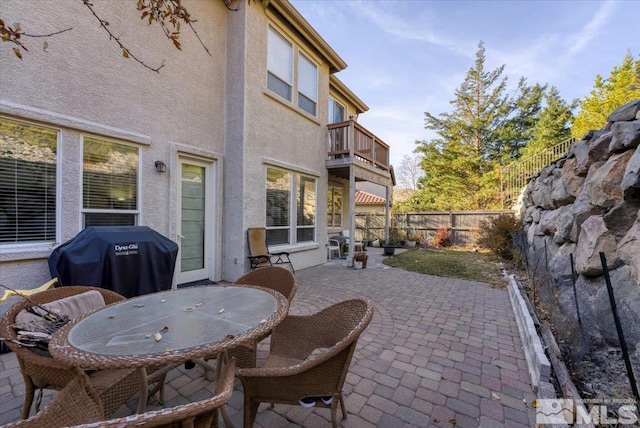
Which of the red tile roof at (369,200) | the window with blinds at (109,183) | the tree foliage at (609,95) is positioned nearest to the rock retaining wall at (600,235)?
the window with blinds at (109,183)

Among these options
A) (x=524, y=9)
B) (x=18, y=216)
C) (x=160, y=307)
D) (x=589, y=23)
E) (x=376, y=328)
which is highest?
(x=524, y=9)

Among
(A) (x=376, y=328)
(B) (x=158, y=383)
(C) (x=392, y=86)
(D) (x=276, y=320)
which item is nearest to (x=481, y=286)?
(A) (x=376, y=328)

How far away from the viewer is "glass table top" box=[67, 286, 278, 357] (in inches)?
60.8

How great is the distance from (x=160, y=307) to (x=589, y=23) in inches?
455

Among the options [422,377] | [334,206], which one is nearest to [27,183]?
[422,377]

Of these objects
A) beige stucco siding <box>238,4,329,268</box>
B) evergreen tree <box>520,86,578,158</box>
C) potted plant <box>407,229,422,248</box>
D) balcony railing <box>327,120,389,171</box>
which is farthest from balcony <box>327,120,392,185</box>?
evergreen tree <box>520,86,578,158</box>

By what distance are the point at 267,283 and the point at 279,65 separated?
5619 millimetres

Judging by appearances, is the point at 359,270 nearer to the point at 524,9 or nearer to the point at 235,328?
the point at 235,328

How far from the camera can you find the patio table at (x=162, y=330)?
56.0 inches

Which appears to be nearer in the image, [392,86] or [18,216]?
[18,216]

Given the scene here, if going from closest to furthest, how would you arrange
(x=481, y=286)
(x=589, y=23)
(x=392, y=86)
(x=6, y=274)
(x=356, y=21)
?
(x=6, y=274) → (x=481, y=286) → (x=589, y=23) → (x=356, y=21) → (x=392, y=86)

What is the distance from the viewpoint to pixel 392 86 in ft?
43.9

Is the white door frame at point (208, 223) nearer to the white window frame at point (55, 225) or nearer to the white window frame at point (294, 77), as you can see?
the white window frame at point (55, 225)

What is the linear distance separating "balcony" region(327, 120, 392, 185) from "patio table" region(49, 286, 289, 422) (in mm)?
6286
